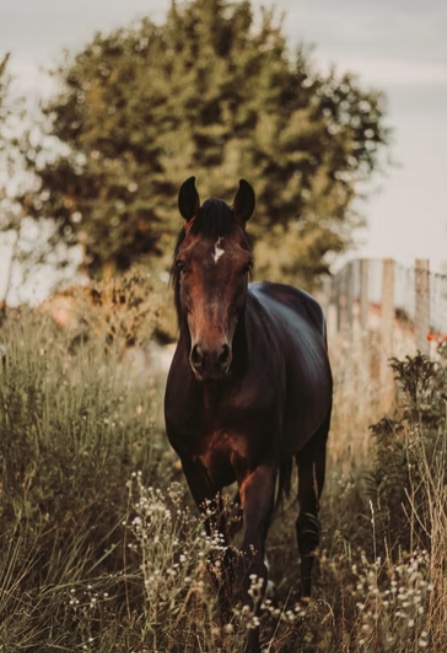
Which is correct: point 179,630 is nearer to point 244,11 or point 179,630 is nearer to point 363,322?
point 363,322

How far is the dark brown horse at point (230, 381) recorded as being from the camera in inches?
188

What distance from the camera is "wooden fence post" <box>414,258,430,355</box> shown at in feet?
26.2

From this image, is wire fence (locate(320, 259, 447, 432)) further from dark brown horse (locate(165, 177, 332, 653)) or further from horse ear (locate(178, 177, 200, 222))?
horse ear (locate(178, 177, 200, 222))

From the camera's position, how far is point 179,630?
4.41 metres

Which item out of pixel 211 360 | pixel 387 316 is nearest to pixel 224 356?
pixel 211 360

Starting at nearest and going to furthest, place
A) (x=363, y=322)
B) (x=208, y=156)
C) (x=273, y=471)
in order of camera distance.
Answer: (x=273, y=471), (x=363, y=322), (x=208, y=156)

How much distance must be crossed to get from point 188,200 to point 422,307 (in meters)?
3.41

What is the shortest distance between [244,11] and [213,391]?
29623 millimetres

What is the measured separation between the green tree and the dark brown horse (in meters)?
22.2

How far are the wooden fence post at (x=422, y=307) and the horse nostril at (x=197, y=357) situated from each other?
3.61m

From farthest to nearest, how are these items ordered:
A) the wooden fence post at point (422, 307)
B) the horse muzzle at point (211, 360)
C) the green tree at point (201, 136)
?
the green tree at point (201, 136), the wooden fence post at point (422, 307), the horse muzzle at point (211, 360)

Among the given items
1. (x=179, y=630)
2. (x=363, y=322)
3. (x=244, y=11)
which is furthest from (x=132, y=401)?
(x=244, y=11)

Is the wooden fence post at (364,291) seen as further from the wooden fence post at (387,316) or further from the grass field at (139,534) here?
the grass field at (139,534)

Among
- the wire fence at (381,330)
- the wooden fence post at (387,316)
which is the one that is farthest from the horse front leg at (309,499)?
the wooden fence post at (387,316)
